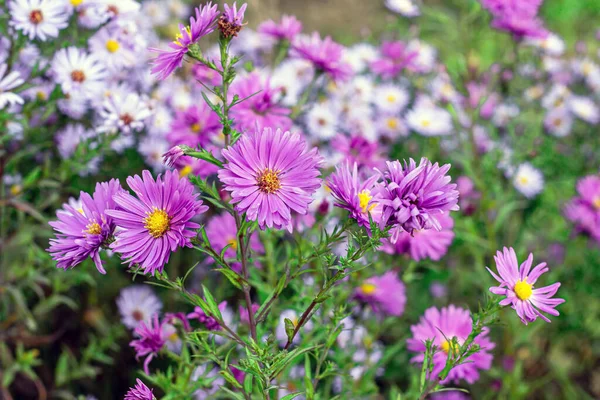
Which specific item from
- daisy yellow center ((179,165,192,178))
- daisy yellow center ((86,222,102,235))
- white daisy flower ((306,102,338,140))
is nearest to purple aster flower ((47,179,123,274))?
daisy yellow center ((86,222,102,235))

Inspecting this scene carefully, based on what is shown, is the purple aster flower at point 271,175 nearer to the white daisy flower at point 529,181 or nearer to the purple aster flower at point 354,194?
the purple aster flower at point 354,194

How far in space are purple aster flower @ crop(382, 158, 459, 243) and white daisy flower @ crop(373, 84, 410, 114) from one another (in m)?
1.33

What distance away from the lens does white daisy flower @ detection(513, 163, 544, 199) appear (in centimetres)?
196

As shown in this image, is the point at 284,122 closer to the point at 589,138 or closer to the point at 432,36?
the point at 589,138

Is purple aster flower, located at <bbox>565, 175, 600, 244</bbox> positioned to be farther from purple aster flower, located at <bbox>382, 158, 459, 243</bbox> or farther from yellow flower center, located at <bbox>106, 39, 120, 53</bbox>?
yellow flower center, located at <bbox>106, 39, 120, 53</bbox>

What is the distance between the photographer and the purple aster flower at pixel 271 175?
0.76 meters

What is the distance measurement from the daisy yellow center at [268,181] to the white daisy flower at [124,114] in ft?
1.93

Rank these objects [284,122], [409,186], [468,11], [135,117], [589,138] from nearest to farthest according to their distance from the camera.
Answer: [409,186] → [284,122] → [135,117] → [468,11] → [589,138]

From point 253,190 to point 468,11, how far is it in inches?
52.8

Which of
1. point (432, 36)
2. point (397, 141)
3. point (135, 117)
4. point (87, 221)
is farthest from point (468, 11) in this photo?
point (432, 36)

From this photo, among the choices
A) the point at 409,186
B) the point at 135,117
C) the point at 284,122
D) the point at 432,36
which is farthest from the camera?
the point at 432,36

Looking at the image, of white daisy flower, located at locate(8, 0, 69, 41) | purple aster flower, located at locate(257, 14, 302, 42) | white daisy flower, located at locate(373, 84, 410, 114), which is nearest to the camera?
white daisy flower, located at locate(8, 0, 69, 41)

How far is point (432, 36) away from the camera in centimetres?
363

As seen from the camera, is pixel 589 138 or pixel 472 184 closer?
pixel 472 184
